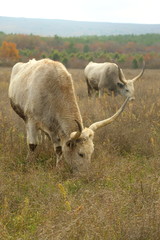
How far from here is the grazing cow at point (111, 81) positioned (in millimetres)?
11977

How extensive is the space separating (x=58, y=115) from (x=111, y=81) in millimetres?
7360

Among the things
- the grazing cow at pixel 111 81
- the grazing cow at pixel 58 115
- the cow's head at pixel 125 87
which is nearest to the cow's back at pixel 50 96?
the grazing cow at pixel 58 115

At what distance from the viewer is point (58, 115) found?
5.52 meters

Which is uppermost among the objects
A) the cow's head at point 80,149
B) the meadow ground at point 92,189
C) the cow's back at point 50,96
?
the cow's back at point 50,96

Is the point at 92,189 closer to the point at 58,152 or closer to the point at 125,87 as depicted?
the point at 58,152

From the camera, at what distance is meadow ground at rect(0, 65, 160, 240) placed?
3.30m

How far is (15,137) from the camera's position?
21.9 feet

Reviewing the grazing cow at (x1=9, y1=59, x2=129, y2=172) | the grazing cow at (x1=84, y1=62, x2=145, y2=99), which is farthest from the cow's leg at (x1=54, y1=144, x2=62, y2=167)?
the grazing cow at (x1=84, y1=62, x2=145, y2=99)

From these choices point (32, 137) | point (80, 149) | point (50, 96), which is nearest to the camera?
point (80, 149)

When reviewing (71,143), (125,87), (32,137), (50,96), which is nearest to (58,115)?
(50,96)

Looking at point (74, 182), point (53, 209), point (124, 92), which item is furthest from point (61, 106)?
point (124, 92)

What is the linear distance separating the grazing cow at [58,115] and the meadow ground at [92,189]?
27 centimetres

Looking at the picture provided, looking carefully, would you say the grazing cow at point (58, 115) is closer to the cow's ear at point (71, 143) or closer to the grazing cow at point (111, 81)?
the cow's ear at point (71, 143)

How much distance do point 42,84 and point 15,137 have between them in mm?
1405
